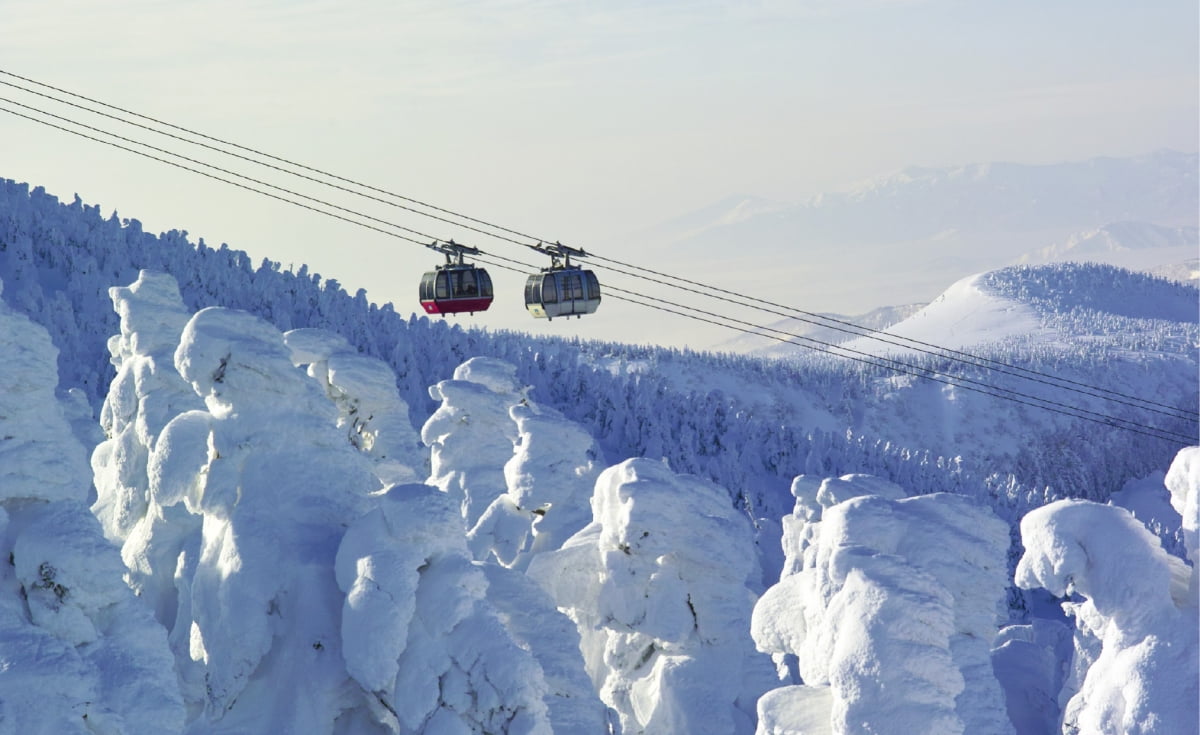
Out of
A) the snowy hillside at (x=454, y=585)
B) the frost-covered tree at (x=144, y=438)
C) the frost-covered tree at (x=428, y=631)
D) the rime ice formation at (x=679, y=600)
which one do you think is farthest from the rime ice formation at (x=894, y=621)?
the frost-covered tree at (x=144, y=438)

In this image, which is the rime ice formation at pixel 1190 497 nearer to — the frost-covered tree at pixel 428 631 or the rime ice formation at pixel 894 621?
the rime ice formation at pixel 894 621

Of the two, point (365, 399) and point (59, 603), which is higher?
point (365, 399)

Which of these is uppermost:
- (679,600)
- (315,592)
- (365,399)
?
(365,399)

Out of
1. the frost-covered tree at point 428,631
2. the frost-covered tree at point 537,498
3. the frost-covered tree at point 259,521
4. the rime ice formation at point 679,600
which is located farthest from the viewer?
the frost-covered tree at point 537,498

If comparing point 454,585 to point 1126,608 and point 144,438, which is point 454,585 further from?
point 144,438

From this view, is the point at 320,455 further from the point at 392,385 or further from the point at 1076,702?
the point at 1076,702

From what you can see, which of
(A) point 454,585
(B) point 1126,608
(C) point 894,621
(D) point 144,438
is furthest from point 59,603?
(B) point 1126,608

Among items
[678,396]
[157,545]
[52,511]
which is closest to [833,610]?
[52,511]
